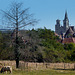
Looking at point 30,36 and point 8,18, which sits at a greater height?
point 8,18

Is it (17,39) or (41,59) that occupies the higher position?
(17,39)

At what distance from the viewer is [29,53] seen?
25.9 m

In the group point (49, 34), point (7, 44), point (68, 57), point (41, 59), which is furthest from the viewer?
point (49, 34)

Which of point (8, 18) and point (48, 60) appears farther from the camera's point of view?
point (48, 60)

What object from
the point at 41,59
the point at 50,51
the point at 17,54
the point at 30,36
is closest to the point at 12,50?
the point at 17,54

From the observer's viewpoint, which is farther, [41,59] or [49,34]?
[49,34]

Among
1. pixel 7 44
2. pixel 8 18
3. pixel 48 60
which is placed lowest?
pixel 48 60

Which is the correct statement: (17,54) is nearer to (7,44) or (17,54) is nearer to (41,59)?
(7,44)

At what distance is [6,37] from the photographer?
25547 mm

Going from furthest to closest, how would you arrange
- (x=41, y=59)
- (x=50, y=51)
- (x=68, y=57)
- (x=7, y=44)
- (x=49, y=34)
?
(x=49, y=34)
(x=68, y=57)
(x=50, y=51)
(x=41, y=59)
(x=7, y=44)

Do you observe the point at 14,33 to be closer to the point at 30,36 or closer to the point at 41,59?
the point at 30,36

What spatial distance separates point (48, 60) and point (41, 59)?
5.59ft

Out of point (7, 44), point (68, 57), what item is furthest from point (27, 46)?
point (68, 57)

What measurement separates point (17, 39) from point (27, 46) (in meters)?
1.54
